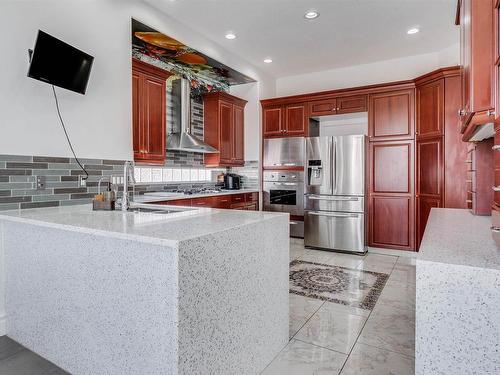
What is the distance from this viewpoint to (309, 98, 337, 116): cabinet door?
4832 mm

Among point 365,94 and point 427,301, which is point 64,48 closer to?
point 427,301

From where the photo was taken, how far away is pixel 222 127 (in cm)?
485

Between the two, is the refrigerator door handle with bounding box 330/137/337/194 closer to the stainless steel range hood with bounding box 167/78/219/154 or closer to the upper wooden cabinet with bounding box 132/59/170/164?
the stainless steel range hood with bounding box 167/78/219/154

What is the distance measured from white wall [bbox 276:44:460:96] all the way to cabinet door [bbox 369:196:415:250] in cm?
191

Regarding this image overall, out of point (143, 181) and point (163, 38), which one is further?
point (143, 181)

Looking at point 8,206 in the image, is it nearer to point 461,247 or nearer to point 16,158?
point 16,158

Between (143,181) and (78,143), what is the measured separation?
1344 mm

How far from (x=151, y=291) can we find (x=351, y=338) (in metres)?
1.50

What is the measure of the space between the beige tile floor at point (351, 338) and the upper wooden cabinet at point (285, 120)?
111 inches

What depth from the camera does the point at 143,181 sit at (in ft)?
13.0

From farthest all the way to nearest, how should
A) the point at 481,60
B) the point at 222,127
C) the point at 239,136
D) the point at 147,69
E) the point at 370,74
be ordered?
the point at 239,136 < the point at 370,74 < the point at 222,127 < the point at 147,69 < the point at 481,60

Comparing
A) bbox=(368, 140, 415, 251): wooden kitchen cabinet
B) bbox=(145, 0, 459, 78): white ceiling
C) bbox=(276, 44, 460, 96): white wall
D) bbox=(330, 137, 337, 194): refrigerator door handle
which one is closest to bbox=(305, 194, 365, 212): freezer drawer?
bbox=(330, 137, 337, 194): refrigerator door handle

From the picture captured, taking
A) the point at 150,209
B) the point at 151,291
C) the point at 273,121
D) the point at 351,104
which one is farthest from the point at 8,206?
the point at 351,104

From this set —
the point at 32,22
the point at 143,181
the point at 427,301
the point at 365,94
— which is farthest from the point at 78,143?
the point at 365,94
